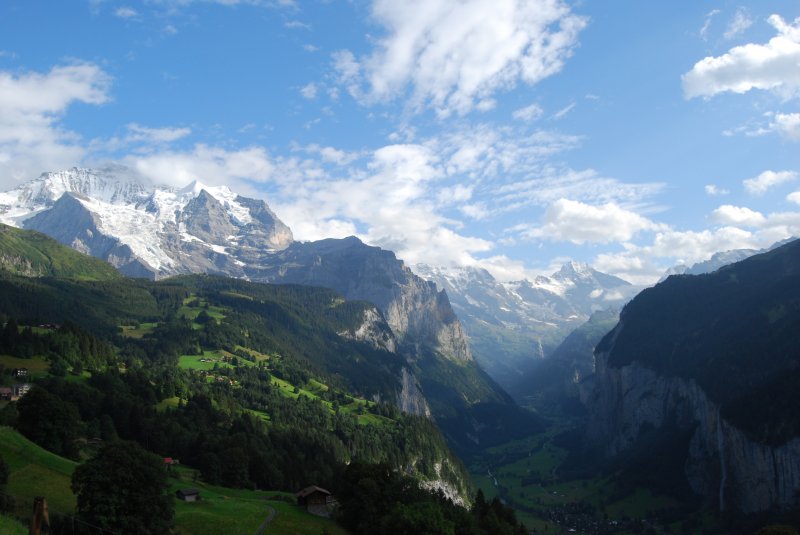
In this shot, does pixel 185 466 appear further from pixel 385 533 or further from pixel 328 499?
pixel 385 533

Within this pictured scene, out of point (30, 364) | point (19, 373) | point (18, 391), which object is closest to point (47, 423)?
point (18, 391)

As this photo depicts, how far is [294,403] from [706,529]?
4792 inches

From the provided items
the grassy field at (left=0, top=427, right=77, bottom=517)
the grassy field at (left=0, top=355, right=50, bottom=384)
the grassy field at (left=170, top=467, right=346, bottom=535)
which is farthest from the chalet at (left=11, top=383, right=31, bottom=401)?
the grassy field at (left=0, top=427, right=77, bottom=517)

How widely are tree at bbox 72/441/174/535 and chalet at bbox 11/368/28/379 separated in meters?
63.9

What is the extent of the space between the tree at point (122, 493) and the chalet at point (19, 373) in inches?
2515

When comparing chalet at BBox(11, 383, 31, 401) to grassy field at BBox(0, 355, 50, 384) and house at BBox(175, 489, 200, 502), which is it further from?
house at BBox(175, 489, 200, 502)

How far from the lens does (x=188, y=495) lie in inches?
3182

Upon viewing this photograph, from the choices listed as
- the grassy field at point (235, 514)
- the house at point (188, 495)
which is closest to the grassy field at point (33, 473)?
the grassy field at point (235, 514)

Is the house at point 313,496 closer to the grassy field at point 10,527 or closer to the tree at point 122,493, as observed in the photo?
the tree at point 122,493

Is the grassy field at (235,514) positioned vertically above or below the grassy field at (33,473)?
below

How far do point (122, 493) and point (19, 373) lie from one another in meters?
71.5

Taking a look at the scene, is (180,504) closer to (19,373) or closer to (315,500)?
(315,500)

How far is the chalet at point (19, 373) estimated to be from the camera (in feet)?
383

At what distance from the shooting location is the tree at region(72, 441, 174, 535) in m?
60.1
